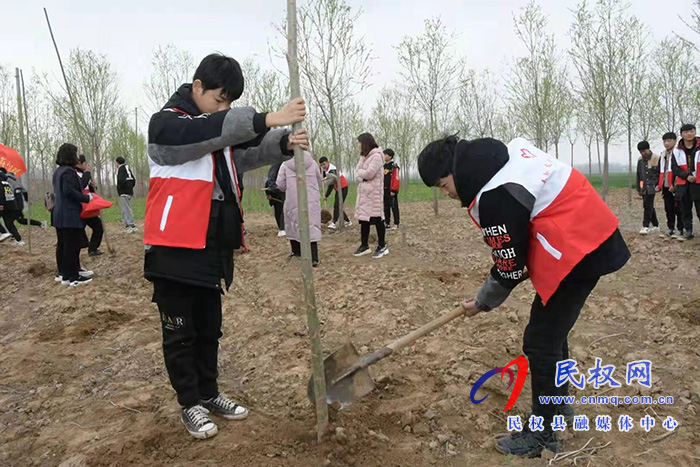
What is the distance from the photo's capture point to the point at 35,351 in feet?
13.2

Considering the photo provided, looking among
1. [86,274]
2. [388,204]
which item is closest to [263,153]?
[86,274]

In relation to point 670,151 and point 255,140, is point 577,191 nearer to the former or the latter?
point 255,140

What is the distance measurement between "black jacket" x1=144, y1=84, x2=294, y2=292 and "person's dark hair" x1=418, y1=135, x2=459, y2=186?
683 millimetres

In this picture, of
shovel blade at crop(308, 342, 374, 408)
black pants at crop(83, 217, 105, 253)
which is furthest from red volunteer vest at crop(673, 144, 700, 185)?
black pants at crop(83, 217, 105, 253)

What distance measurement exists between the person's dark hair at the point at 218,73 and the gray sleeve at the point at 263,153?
0.95 feet

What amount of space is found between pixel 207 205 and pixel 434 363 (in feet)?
6.68

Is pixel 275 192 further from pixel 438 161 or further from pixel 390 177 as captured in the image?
pixel 438 161

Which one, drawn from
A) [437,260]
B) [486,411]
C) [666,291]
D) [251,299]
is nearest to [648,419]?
[486,411]

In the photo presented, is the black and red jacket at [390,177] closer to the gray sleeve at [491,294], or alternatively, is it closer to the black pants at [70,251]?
the black pants at [70,251]

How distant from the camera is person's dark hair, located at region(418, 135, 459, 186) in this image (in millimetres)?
2174

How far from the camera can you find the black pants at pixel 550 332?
2.15m

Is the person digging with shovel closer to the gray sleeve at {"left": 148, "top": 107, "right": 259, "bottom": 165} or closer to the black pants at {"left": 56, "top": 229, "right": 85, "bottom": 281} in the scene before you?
the gray sleeve at {"left": 148, "top": 107, "right": 259, "bottom": 165}

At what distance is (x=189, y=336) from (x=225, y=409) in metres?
0.55

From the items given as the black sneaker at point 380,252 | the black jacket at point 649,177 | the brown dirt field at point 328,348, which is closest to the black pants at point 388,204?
the black sneaker at point 380,252
